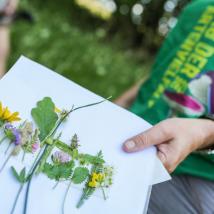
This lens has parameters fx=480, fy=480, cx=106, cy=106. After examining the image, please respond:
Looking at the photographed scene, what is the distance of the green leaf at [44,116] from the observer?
2.76 feet

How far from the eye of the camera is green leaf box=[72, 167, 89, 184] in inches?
32.0

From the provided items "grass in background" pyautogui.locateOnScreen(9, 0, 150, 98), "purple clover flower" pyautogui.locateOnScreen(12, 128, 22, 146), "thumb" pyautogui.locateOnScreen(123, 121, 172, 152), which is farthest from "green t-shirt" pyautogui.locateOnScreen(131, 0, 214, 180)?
"grass in background" pyautogui.locateOnScreen(9, 0, 150, 98)

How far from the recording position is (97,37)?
3426mm

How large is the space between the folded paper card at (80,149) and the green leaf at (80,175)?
13 mm

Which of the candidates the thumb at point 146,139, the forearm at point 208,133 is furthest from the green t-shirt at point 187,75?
the thumb at point 146,139

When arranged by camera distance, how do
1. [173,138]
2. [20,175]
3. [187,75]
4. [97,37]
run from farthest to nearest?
1. [97,37]
2. [187,75]
3. [173,138]
4. [20,175]

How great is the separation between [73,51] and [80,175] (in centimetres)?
220

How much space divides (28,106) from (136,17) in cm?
281

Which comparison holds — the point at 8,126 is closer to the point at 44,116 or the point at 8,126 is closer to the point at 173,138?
the point at 44,116

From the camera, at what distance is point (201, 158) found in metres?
1.14

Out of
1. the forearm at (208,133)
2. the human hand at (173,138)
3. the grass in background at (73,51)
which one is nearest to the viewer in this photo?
the human hand at (173,138)

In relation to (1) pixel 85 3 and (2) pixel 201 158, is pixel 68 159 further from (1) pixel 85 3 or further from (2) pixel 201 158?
(1) pixel 85 3

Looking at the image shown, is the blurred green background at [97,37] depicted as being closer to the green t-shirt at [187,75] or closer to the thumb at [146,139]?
the green t-shirt at [187,75]

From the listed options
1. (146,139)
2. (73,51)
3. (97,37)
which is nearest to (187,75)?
(146,139)
